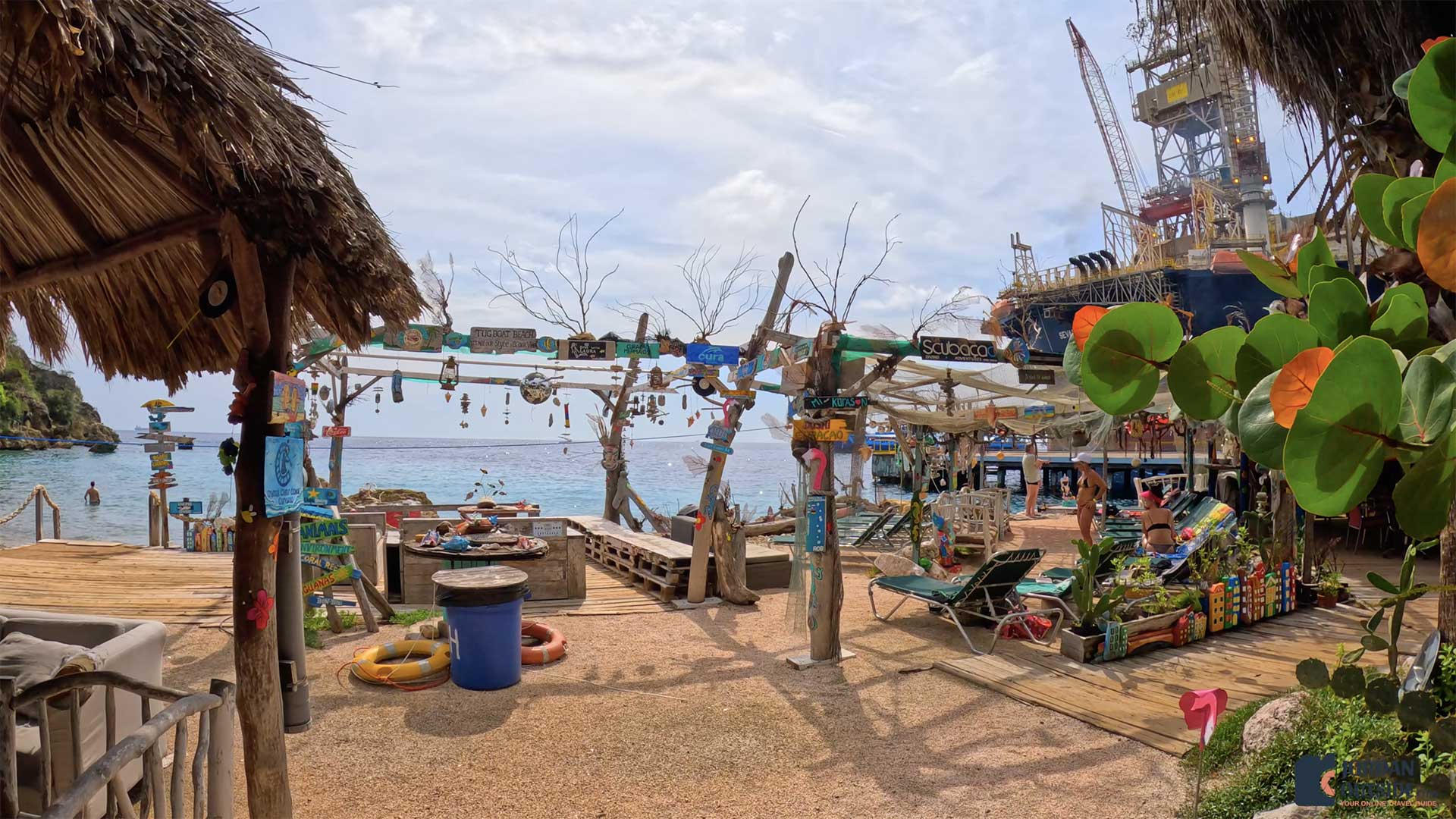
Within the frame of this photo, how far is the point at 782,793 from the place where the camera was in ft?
13.4

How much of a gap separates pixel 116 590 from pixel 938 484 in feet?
63.2

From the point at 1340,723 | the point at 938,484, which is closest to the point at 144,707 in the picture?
the point at 1340,723

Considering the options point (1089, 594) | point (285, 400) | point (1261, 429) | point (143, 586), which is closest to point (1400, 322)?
point (1261, 429)

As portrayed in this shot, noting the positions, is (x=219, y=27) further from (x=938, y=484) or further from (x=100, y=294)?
(x=938, y=484)

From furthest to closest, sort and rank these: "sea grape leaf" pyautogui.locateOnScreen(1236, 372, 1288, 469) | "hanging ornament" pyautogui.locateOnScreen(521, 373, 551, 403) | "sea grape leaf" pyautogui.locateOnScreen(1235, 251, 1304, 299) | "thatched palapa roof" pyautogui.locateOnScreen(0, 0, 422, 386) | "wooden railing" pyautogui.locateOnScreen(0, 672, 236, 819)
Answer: "hanging ornament" pyautogui.locateOnScreen(521, 373, 551, 403)
"thatched palapa roof" pyautogui.locateOnScreen(0, 0, 422, 386)
"wooden railing" pyautogui.locateOnScreen(0, 672, 236, 819)
"sea grape leaf" pyautogui.locateOnScreen(1235, 251, 1304, 299)
"sea grape leaf" pyautogui.locateOnScreen(1236, 372, 1288, 469)

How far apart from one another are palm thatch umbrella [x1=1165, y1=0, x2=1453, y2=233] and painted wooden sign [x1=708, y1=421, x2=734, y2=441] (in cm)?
577

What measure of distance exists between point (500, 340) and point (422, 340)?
2.48 feet

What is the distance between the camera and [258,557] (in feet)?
11.1

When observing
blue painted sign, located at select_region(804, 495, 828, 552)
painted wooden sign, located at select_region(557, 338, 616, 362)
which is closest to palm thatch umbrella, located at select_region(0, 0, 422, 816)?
blue painted sign, located at select_region(804, 495, 828, 552)

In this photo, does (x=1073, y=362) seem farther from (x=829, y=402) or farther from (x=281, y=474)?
(x=829, y=402)

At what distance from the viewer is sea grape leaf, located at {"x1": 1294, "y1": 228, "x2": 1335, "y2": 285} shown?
1.03 m

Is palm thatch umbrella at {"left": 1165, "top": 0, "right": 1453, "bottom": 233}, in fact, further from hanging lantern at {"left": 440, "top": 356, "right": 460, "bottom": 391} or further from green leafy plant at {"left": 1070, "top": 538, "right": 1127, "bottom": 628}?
hanging lantern at {"left": 440, "top": 356, "right": 460, "bottom": 391}

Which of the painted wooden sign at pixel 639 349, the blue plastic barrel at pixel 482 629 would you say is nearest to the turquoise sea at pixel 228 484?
the painted wooden sign at pixel 639 349

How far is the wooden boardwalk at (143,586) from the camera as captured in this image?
7559 millimetres
